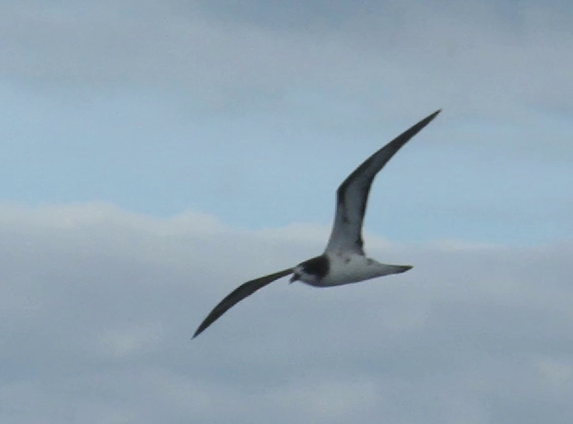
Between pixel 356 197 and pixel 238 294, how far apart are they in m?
5.67

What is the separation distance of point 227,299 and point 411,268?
6.72m

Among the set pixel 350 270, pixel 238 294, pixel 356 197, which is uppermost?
pixel 356 197

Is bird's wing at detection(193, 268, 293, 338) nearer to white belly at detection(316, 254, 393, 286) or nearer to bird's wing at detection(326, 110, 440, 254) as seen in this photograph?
white belly at detection(316, 254, 393, 286)

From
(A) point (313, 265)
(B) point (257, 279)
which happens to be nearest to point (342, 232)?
(A) point (313, 265)

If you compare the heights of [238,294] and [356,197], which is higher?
[356,197]

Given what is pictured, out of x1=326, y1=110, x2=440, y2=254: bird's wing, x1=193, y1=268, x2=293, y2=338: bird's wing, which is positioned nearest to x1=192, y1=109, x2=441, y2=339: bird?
x1=326, y1=110, x2=440, y2=254: bird's wing

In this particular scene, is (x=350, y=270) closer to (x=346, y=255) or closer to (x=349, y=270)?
(x=349, y=270)

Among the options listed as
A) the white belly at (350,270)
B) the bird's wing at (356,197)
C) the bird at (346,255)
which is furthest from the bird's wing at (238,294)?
the bird's wing at (356,197)

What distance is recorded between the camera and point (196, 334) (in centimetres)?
3344

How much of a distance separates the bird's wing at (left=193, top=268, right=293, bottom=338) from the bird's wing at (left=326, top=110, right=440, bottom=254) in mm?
2046

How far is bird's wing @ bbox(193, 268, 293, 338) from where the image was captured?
1337 inches

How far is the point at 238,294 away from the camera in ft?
115

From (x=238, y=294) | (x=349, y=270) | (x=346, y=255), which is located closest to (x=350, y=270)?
(x=349, y=270)

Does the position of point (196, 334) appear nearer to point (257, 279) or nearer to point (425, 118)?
point (257, 279)
